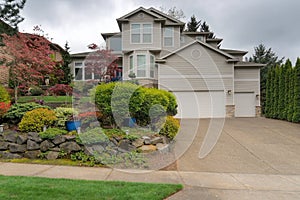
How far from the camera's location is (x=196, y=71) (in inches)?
699

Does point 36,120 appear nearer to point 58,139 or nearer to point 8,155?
point 58,139

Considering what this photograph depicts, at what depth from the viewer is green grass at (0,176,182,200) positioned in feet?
12.7

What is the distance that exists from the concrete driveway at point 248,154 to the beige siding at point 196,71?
656 cm

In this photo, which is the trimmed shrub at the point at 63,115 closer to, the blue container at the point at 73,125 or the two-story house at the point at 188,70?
the blue container at the point at 73,125

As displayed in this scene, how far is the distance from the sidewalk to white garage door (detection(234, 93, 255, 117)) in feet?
42.2

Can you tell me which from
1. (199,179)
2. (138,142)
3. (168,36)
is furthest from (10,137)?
(168,36)

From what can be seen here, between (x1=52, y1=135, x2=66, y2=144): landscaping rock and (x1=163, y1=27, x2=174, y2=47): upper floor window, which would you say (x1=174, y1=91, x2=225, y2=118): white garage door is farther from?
(x1=52, y1=135, x2=66, y2=144): landscaping rock

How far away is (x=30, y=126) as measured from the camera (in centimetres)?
721

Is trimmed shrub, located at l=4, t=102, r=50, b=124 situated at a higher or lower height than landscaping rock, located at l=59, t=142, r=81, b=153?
higher

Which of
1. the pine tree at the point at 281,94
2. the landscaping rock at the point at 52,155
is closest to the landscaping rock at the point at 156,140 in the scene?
the landscaping rock at the point at 52,155

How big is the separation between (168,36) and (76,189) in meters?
18.0

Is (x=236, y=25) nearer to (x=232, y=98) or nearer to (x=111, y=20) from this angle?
(x=232, y=98)

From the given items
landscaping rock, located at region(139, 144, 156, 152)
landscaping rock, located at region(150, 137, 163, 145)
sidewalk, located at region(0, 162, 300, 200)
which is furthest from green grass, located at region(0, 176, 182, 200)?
landscaping rock, located at region(150, 137, 163, 145)

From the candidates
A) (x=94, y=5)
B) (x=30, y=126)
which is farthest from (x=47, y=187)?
(x=94, y=5)
